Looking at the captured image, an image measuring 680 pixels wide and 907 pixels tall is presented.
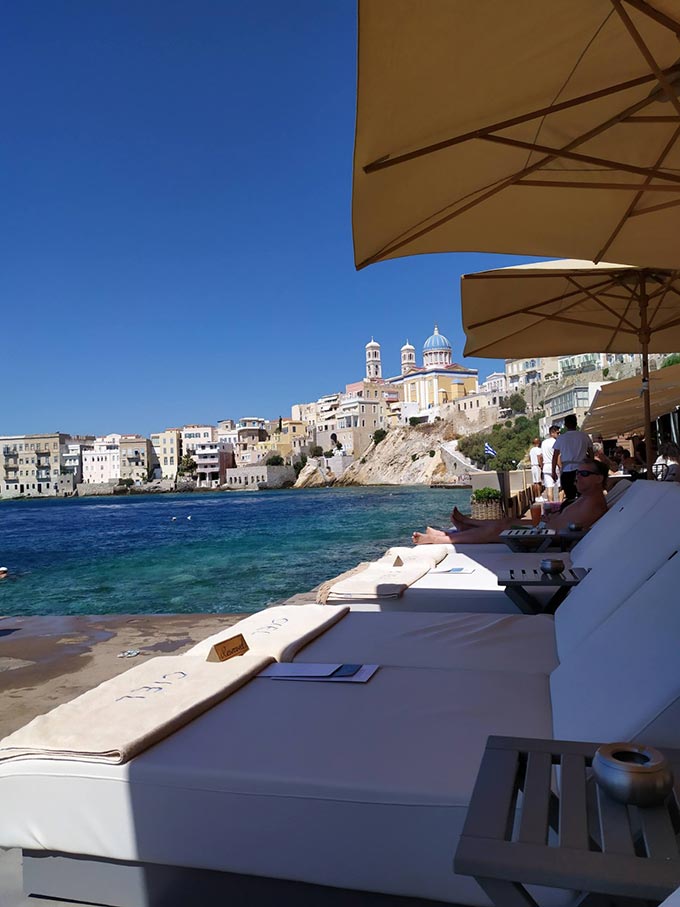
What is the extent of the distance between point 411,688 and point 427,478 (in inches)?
2641

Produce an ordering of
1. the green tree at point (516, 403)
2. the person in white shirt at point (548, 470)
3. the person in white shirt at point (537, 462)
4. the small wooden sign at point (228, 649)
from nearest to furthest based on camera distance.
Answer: the small wooden sign at point (228, 649), the person in white shirt at point (548, 470), the person in white shirt at point (537, 462), the green tree at point (516, 403)

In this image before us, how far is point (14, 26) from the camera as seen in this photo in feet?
46.2

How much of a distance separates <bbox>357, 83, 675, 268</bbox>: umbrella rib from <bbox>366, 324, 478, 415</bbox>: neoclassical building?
78.4 meters

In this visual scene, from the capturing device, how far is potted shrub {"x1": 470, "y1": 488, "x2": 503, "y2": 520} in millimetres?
10203

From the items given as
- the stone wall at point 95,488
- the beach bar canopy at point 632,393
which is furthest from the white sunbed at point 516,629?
the stone wall at point 95,488

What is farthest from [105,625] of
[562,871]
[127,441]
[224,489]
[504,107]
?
[127,441]

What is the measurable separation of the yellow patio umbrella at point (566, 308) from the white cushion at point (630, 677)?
3.51 metres

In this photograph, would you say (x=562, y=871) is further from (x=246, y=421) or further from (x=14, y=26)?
(x=246, y=421)

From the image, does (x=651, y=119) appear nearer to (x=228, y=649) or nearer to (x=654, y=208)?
(x=654, y=208)

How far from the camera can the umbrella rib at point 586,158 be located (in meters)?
2.74

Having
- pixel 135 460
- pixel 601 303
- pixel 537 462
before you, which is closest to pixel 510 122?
pixel 601 303

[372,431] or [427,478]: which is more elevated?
[372,431]

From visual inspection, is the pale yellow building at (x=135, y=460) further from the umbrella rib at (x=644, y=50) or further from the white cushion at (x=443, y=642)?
the umbrella rib at (x=644, y=50)

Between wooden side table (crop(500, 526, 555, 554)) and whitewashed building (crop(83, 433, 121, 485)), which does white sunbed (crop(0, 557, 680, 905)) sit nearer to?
wooden side table (crop(500, 526, 555, 554))
